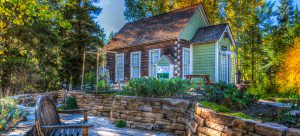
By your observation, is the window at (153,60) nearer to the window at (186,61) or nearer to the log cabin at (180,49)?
the log cabin at (180,49)

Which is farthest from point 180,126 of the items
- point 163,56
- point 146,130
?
point 163,56

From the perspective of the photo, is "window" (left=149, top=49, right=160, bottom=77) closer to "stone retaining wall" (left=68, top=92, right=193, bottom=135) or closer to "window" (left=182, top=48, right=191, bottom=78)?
"window" (left=182, top=48, right=191, bottom=78)

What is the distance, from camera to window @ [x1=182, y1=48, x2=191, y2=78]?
11.5m

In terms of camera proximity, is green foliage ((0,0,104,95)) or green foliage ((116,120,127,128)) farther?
green foliage ((0,0,104,95))

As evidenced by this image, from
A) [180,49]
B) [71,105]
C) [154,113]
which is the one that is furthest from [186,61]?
[154,113]

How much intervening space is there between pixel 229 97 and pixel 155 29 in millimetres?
9451

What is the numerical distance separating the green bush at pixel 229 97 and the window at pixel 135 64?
844 centimetres

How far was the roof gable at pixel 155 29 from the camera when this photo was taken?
11719 millimetres

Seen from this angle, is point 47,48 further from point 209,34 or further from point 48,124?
point 48,124

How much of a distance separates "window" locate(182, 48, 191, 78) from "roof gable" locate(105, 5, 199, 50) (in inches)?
49.3

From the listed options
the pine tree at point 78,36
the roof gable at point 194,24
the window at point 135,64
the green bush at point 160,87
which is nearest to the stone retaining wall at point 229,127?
the green bush at point 160,87

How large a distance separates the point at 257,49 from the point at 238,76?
1820mm

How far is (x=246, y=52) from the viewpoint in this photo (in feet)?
38.0

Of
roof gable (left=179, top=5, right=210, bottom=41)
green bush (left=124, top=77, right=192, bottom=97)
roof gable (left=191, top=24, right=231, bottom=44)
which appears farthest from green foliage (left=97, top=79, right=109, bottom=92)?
roof gable (left=191, top=24, right=231, bottom=44)
